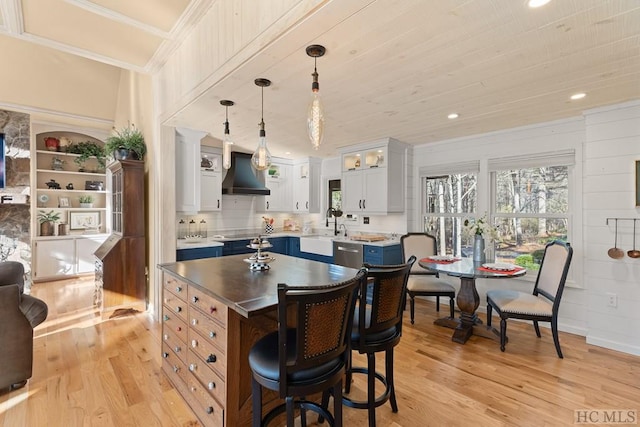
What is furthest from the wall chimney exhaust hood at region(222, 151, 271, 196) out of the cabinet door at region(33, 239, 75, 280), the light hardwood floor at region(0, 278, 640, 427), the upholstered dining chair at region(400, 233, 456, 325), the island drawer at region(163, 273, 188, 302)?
the cabinet door at region(33, 239, 75, 280)

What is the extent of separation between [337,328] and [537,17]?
1954 millimetres

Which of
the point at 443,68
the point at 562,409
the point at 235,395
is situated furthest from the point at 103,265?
the point at 562,409

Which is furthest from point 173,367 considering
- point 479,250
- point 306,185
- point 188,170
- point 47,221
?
point 47,221

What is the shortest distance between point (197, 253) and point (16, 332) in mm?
2051

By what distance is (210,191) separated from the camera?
4816mm

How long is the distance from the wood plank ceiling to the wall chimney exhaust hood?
1.42 meters

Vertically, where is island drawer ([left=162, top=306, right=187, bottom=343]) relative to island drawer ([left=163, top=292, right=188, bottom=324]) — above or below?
below

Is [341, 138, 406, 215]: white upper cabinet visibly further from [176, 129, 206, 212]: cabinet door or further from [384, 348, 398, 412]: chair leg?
[384, 348, 398, 412]: chair leg

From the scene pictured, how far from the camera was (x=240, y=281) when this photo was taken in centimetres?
197

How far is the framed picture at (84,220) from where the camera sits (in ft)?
19.5

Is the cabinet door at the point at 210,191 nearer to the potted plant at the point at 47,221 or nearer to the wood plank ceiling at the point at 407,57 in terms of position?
the wood plank ceiling at the point at 407,57

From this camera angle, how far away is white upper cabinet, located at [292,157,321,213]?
233 inches

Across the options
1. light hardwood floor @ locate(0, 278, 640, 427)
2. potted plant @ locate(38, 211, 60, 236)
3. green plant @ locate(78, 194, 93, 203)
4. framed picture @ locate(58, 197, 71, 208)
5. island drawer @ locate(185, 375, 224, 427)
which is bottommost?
light hardwood floor @ locate(0, 278, 640, 427)

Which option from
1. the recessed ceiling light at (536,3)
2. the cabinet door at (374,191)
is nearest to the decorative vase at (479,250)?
the cabinet door at (374,191)
